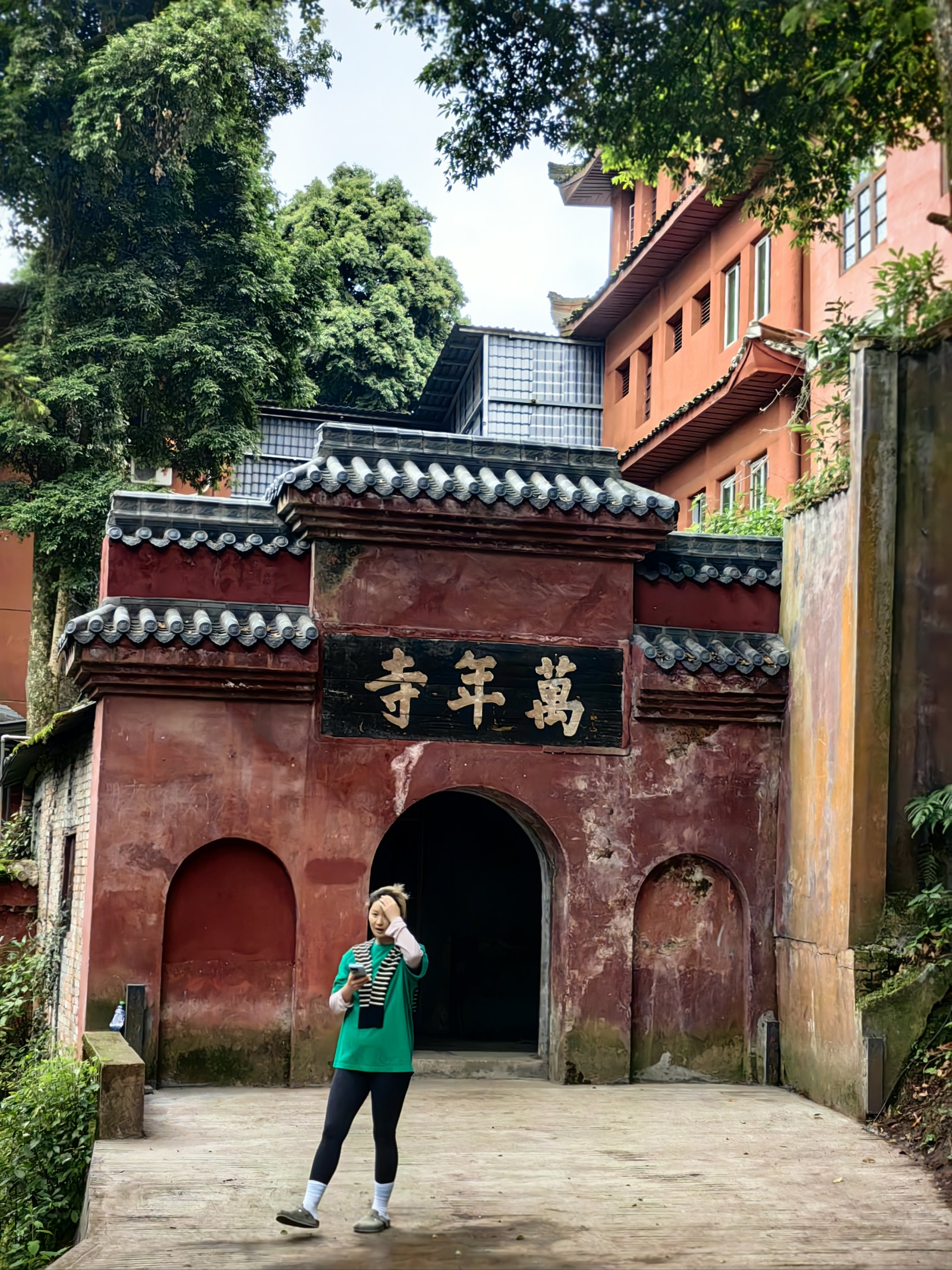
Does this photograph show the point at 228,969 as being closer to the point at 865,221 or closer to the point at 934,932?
the point at 934,932

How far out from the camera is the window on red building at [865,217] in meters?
14.2

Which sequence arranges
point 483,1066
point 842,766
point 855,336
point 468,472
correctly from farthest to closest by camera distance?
point 468,472, point 483,1066, point 855,336, point 842,766

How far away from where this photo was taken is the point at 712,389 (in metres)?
16.8

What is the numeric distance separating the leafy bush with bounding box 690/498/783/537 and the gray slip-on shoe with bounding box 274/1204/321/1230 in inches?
349

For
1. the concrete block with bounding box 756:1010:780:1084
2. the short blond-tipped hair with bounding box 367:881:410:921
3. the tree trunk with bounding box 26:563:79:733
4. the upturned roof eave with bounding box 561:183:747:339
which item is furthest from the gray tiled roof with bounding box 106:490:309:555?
the tree trunk with bounding box 26:563:79:733

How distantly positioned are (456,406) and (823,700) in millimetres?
15895

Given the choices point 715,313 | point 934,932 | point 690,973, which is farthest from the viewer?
point 715,313

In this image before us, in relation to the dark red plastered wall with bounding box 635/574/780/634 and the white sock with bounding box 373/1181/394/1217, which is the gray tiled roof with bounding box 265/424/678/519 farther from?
the white sock with bounding box 373/1181/394/1217

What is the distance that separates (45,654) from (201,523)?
8.93 metres

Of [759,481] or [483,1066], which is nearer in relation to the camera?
[483,1066]

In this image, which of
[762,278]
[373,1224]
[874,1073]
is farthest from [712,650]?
[762,278]

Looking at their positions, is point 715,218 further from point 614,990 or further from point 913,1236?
point 913,1236

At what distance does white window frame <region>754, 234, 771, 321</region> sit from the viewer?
16906 mm

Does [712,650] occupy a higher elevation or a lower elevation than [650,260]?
lower
